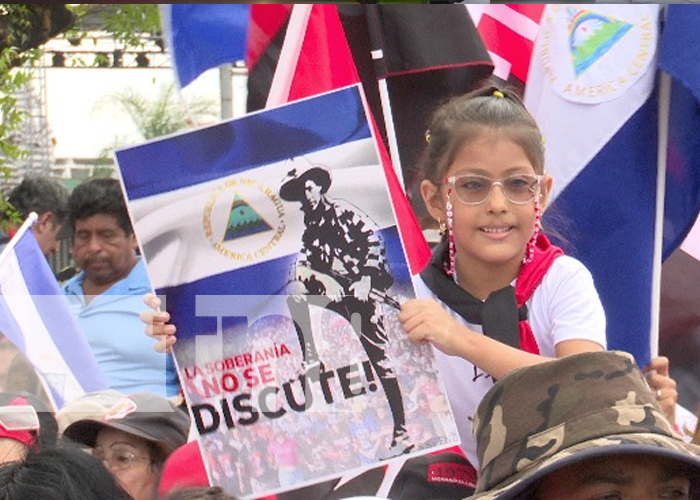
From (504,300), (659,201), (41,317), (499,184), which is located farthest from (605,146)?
(41,317)

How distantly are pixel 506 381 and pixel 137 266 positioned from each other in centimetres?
96

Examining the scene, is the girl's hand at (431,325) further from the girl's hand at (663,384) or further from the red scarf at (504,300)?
the girl's hand at (663,384)

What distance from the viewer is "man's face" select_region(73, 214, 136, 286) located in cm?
246

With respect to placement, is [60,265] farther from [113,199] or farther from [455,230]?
[455,230]

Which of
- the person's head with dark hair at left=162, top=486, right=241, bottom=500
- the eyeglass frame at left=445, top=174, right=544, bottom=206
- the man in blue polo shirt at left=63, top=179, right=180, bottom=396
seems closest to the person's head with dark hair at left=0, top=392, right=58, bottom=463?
the man in blue polo shirt at left=63, top=179, right=180, bottom=396

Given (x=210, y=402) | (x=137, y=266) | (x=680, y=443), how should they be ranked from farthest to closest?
(x=137, y=266) < (x=210, y=402) < (x=680, y=443)

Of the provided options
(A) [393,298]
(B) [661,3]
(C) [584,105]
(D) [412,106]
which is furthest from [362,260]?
(B) [661,3]

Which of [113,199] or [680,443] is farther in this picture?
[113,199]

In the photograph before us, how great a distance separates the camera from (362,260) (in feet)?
7.71

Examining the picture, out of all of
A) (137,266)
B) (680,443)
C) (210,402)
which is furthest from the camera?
(137,266)

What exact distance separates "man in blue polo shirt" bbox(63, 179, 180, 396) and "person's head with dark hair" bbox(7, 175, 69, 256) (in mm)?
22

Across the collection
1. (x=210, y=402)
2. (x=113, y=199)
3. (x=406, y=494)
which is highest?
(x=113, y=199)

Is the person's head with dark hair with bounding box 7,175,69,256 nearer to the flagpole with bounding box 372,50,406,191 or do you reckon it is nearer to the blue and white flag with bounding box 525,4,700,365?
the flagpole with bounding box 372,50,406,191

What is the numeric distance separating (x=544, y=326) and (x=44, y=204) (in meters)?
0.93
